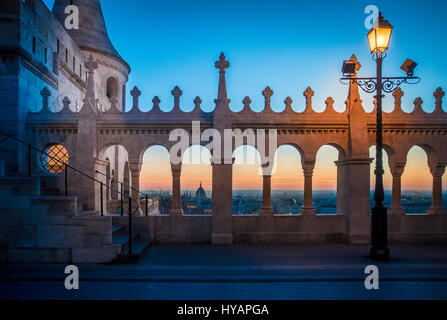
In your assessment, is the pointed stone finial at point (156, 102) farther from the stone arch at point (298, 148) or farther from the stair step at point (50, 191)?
the stone arch at point (298, 148)

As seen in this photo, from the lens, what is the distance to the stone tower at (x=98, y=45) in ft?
60.0

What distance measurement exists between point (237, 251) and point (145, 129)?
536cm

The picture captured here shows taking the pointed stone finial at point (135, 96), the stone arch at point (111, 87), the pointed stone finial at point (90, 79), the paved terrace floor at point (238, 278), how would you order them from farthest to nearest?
1. the stone arch at point (111, 87)
2. the pointed stone finial at point (135, 96)
3. the pointed stone finial at point (90, 79)
4. the paved terrace floor at point (238, 278)

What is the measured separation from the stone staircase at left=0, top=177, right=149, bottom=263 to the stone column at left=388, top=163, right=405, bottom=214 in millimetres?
9771

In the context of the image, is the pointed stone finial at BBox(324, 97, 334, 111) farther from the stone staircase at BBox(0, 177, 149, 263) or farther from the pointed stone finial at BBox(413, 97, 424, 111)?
the stone staircase at BBox(0, 177, 149, 263)

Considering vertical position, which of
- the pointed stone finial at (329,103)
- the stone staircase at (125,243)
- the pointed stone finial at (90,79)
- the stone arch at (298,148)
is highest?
the pointed stone finial at (90,79)

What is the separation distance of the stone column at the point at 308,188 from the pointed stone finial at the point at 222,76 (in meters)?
3.98

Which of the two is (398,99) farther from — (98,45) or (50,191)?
(98,45)

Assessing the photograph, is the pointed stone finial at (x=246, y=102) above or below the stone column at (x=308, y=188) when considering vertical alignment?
above

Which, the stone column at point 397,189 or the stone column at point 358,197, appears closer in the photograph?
the stone column at point 358,197

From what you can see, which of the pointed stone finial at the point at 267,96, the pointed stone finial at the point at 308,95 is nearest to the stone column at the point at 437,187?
the pointed stone finial at the point at 308,95

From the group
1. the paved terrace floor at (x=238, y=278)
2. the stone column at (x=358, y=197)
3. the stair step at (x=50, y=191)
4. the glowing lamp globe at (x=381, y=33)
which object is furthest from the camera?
the stone column at (x=358, y=197)
